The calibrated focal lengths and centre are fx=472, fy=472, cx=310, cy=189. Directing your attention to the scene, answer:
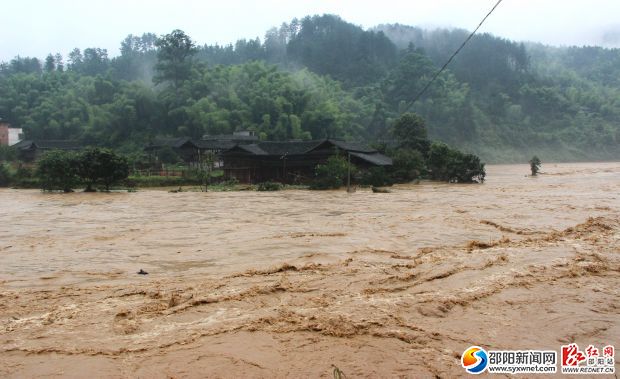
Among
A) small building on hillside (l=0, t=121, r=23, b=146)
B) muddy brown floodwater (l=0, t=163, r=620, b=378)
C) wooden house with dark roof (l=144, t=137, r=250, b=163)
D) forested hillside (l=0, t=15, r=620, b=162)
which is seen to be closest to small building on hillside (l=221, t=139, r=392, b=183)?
wooden house with dark roof (l=144, t=137, r=250, b=163)

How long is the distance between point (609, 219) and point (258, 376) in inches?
435

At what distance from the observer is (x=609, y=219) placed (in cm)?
1145

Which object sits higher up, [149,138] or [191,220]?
[149,138]

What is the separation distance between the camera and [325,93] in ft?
186

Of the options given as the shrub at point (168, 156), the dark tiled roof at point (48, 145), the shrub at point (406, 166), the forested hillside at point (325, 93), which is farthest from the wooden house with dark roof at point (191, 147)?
the shrub at point (406, 166)

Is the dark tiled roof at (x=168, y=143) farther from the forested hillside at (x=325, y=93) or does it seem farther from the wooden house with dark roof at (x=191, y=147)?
the forested hillside at (x=325, y=93)

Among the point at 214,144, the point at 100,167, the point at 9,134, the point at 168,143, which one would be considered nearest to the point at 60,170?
the point at 100,167

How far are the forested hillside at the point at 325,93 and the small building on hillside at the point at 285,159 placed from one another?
1061 cm

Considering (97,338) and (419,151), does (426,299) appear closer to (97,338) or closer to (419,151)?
(97,338)

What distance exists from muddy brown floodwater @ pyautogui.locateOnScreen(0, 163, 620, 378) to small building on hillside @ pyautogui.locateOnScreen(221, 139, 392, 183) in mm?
16304

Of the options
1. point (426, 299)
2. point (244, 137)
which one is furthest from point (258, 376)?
point (244, 137)

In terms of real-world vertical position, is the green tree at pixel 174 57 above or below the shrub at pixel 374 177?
above

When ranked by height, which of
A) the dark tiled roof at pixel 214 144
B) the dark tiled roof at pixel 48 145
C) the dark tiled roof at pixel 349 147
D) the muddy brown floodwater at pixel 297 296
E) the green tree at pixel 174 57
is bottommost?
the muddy brown floodwater at pixel 297 296

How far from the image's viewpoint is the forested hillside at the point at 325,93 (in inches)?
1731
